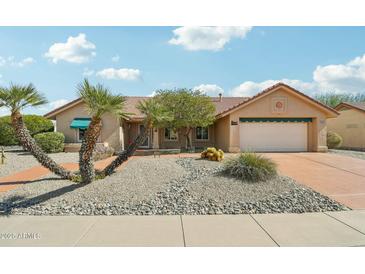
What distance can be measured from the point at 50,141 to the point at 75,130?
234cm

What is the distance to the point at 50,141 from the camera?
1898cm

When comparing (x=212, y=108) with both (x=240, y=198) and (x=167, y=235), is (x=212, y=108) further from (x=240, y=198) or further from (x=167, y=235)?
(x=167, y=235)

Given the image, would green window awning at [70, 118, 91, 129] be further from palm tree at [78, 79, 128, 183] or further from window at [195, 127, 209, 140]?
palm tree at [78, 79, 128, 183]

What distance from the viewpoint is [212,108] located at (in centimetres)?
1992

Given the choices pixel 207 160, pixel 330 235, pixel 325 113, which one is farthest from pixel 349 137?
Result: pixel 330 235

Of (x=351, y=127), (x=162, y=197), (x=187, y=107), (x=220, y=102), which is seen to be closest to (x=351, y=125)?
(x=351, y=127)

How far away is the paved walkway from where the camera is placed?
15.7 feet

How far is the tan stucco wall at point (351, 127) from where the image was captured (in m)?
24.2

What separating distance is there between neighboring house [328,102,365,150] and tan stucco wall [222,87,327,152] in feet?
23.3

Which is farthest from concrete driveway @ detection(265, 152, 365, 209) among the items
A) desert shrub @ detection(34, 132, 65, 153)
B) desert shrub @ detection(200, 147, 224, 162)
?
desert shrub @ detection(34, 132, 65, 153)
